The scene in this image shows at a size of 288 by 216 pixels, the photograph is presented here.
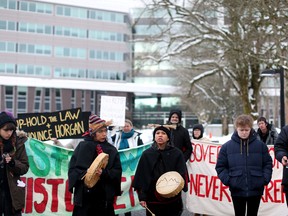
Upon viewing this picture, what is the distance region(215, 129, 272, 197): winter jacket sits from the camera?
5852 millimetres

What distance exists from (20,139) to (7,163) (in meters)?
0.41

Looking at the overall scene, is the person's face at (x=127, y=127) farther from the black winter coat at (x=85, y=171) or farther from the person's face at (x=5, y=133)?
the person's face at (x=5, y=133)

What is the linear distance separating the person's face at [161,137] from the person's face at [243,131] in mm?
900

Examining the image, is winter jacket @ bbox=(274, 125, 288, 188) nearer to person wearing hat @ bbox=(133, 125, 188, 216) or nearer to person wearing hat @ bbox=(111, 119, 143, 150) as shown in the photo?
person wearing hat @ bbox=(133, 125, 188, 216)

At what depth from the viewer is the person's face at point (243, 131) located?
231 inches

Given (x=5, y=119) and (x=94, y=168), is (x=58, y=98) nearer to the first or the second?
(x=5, y=119)

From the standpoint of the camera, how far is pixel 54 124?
9.38 metres

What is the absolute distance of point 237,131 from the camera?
5.96 metres

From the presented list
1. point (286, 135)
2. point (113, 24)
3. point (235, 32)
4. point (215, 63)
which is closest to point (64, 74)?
point (113, 24)

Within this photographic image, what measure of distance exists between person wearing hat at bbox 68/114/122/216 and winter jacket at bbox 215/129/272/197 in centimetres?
138

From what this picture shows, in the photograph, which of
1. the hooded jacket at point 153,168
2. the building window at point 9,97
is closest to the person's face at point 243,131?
the hooded jacket at point 153,168

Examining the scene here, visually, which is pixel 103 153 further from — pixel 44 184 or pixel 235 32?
pixel 235 32

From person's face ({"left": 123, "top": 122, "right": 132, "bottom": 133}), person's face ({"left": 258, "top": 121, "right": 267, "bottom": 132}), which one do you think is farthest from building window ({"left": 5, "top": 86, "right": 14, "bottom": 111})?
person's face ({"left": 258, "top": 121, "right": 267, "bottom": 132})

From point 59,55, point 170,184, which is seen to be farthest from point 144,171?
point 59,55
